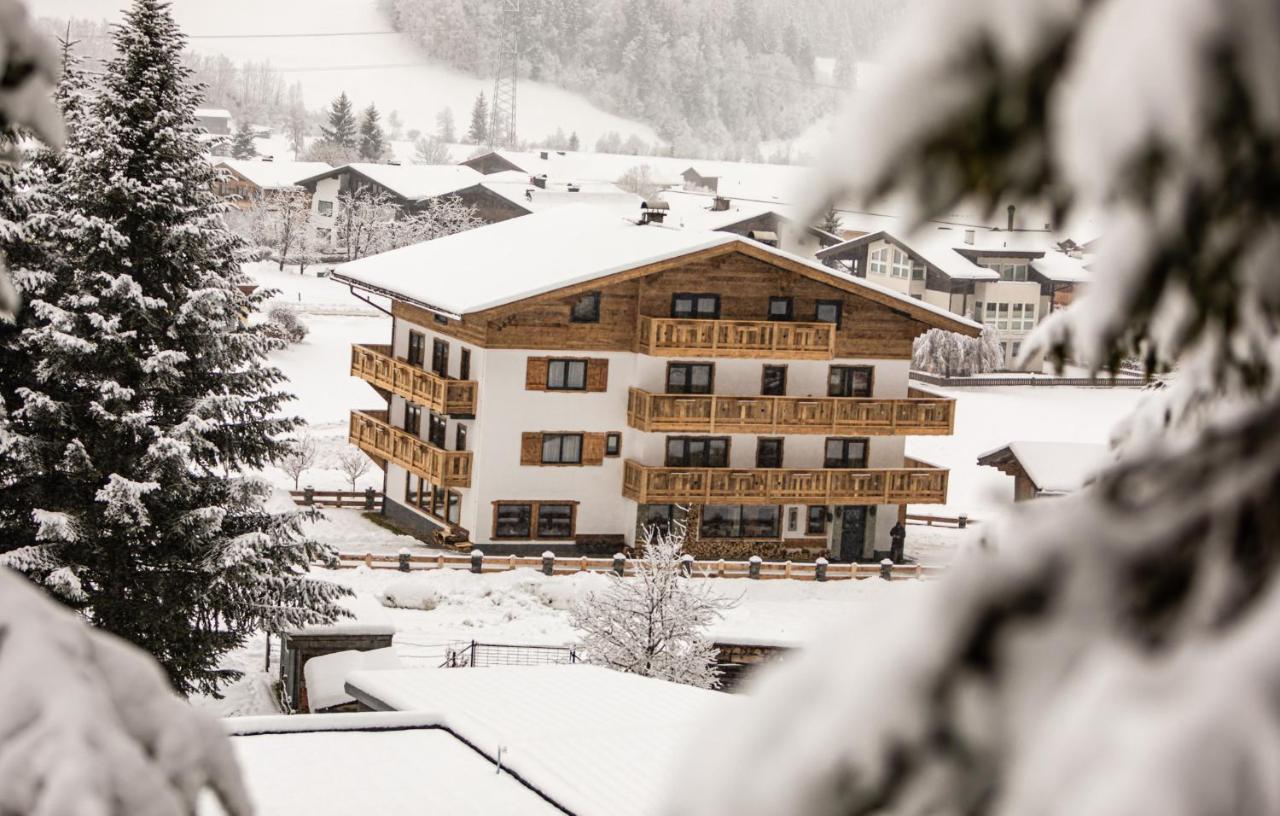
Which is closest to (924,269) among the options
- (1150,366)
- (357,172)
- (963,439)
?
(963,439)

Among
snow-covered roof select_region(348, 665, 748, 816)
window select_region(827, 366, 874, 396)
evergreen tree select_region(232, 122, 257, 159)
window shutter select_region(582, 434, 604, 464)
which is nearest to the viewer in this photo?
snow-covered roof select_region(348, 665, 748, 816)

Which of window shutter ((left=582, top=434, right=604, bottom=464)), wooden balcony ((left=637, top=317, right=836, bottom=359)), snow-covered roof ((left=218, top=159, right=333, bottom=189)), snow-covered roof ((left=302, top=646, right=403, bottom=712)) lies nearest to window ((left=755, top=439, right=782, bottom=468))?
wooden balcony ((left=637, top=317, right=836, bottom=359))

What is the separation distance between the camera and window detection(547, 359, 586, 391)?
114 feet

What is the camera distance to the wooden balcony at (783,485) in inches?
1359

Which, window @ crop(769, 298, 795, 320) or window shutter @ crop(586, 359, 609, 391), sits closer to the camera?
window shutter @ crop(586, 359, 609, 391)

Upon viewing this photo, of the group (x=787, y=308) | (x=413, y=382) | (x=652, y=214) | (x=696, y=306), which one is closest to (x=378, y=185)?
(x=652, y=214)

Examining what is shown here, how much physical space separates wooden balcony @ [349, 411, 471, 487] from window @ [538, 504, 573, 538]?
1.93 metres

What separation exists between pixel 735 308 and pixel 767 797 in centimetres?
3431

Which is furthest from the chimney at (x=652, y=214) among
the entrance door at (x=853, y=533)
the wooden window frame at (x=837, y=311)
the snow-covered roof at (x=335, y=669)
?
the snow-covered roof at (x=335, y=669)

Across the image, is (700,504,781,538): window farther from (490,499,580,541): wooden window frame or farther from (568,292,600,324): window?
(568,292,600,324): window

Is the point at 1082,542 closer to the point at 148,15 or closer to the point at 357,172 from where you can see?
the point at 148,15

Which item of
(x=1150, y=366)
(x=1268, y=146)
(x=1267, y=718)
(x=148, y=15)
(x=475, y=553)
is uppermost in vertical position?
(x=148, y=15)

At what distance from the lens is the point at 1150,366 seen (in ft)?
7.99

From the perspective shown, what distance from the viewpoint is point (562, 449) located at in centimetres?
3484
